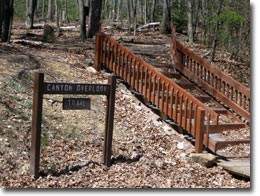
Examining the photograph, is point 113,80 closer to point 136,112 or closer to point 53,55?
point 136,112

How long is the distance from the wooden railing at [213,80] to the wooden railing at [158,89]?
118 cm

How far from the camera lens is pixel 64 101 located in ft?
20.7

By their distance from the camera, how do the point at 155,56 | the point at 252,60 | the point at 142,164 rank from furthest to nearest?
the point at 155,56
the point at 252,60
the point at 142,164

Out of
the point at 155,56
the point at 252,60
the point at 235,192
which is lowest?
the point at 235,192

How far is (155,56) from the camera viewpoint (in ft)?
45.3

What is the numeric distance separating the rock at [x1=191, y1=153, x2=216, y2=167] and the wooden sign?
1.60m

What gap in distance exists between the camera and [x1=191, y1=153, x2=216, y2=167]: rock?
7.31m

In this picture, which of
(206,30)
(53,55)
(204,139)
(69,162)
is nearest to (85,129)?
(69,162)

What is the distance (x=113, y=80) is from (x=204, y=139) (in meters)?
2.17

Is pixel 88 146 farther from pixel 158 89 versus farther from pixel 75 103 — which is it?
pixel 158 89

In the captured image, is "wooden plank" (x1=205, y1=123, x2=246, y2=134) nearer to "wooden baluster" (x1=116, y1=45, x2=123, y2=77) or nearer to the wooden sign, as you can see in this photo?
the wooden sign

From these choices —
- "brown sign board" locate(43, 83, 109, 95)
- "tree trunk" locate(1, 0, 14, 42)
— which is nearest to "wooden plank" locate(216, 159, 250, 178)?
"brown sign board" locate(43, 83, 109, 95)

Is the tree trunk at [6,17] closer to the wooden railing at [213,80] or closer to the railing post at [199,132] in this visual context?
the wooden railing at [213,80]

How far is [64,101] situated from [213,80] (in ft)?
17.3
